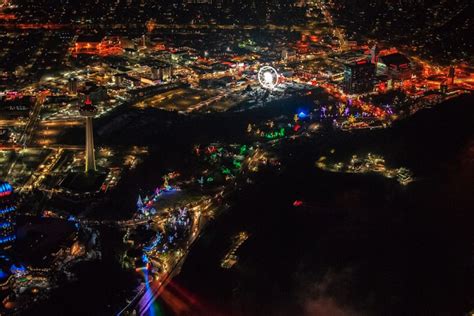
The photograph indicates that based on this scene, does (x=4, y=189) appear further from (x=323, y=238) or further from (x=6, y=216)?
(x=323, y=238)

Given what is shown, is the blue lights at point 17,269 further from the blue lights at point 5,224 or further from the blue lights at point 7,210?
the blue lights at point 7,210

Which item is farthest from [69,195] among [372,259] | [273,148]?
[372,259]

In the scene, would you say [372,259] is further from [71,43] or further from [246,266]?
[71,43]

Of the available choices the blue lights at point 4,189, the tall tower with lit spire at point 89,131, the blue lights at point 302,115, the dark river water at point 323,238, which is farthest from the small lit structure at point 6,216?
the blue lights at point 302,115

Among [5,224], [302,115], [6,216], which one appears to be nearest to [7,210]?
[6,216]

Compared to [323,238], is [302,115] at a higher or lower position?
higher

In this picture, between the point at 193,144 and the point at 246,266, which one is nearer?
the point at 246,266
